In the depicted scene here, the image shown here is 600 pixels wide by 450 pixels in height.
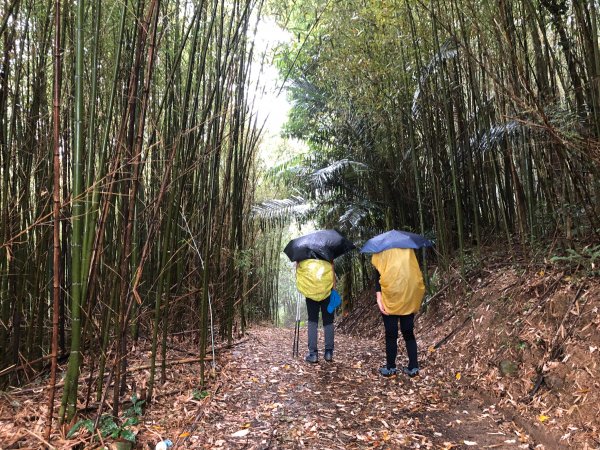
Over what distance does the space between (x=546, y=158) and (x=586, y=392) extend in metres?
1.60

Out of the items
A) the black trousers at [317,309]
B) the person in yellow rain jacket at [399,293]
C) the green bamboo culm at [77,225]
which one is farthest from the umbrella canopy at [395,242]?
the green bamboo culm at [77,225]

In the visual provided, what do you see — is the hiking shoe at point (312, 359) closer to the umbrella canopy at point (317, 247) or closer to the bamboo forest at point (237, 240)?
the bamboo forest at point (237, 240)

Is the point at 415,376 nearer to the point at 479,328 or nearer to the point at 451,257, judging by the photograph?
the point at 479,328

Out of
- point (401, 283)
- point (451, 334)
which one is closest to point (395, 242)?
point (401, 283)

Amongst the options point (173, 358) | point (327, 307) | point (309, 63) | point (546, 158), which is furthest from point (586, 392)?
point (309, 63)

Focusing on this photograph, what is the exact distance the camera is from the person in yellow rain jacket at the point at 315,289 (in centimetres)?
345

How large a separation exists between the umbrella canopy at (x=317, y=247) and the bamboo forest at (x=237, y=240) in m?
0.08

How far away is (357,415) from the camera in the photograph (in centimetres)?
237

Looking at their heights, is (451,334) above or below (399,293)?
below

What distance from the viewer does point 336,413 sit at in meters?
2.38

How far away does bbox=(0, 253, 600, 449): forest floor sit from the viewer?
1.98m

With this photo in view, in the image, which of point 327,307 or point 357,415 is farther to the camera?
point 327,307

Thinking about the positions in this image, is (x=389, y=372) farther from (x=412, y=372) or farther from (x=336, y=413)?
(x=336, y=413)

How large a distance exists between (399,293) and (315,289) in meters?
0.75
